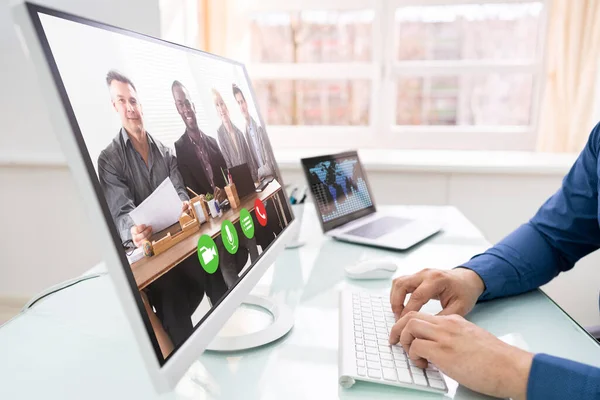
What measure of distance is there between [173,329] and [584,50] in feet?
7.58

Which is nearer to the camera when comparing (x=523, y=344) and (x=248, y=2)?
(x=523, y=344)

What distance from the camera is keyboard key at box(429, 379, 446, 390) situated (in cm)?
57

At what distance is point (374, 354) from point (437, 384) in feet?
0.32

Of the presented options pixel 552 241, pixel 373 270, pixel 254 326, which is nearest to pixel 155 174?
pixel 254 326

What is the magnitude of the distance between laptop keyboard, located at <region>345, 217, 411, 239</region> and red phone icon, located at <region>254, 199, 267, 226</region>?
48cm

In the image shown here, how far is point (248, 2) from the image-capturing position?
7.96 feet

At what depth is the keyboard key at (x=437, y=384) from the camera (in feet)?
1.88

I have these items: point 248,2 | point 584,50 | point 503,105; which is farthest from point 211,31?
point 584,50

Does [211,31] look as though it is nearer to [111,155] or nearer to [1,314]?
[1,314]

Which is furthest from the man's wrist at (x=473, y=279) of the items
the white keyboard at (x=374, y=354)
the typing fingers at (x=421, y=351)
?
the typing fingers at (x=421, y=351)

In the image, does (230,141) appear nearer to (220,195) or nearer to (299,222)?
(220,195)

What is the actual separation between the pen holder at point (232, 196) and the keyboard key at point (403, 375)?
33cm

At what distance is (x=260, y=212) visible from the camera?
2.63ft

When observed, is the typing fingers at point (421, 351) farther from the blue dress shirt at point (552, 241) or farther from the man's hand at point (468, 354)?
the blue dress shirt at point (552, 241)
